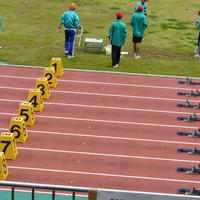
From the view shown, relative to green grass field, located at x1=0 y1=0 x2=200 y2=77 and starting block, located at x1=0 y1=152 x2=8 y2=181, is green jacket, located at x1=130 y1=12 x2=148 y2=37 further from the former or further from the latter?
starting block, located at x1=0 y1=152 x2=8 y2=181

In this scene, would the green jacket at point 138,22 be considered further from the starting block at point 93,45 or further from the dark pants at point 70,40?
the dark pants at point 70,40

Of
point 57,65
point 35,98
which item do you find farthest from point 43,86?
point 57,65

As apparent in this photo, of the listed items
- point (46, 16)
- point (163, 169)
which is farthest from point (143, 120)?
point (46, 16)

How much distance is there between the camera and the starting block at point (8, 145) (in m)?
10.5

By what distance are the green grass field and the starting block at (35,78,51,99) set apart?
2.73 meters

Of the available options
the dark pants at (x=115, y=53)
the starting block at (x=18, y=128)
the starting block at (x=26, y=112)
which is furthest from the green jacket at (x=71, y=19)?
the starting block at (x=18, y=128)

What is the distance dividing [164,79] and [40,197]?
721 centimetres

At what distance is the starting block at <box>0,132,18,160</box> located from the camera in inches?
413

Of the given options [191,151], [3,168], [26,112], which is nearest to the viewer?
[3,168]

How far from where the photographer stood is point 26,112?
39.6 ft

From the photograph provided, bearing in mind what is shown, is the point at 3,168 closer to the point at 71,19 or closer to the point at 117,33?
the point at 117,33

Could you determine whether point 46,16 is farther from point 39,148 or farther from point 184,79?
point 39,148

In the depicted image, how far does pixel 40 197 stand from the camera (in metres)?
9.29

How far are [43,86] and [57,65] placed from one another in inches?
69.2
